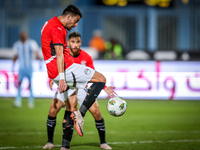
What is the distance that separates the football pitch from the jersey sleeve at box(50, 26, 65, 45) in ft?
5.85

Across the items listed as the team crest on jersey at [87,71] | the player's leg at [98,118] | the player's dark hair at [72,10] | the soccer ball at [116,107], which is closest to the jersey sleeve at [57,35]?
the player's dark hair at [72,10]

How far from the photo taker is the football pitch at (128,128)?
580cm

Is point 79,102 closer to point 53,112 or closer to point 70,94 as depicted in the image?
point 53,112

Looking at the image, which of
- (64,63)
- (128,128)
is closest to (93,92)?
(64,63)

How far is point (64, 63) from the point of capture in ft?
15.5

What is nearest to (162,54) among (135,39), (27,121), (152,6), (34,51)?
(135,39)

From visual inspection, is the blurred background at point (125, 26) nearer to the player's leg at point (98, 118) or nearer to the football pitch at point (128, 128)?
the football pitch at point (128, 128)

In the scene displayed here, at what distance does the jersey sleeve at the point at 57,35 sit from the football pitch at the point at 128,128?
1783mm

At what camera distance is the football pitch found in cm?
580

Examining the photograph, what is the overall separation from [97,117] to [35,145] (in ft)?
3.72

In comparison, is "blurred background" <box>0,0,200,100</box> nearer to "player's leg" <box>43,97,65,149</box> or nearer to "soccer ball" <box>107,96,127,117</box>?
"player's leg" <box>43,97,65,149</box>

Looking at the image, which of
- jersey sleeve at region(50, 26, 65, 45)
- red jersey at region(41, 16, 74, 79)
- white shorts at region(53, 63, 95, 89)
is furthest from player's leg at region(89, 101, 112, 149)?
jersey sleeve at region(50, 26, 65, 45)

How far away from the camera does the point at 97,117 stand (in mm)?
5395

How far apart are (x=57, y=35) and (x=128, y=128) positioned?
3.50 meters
